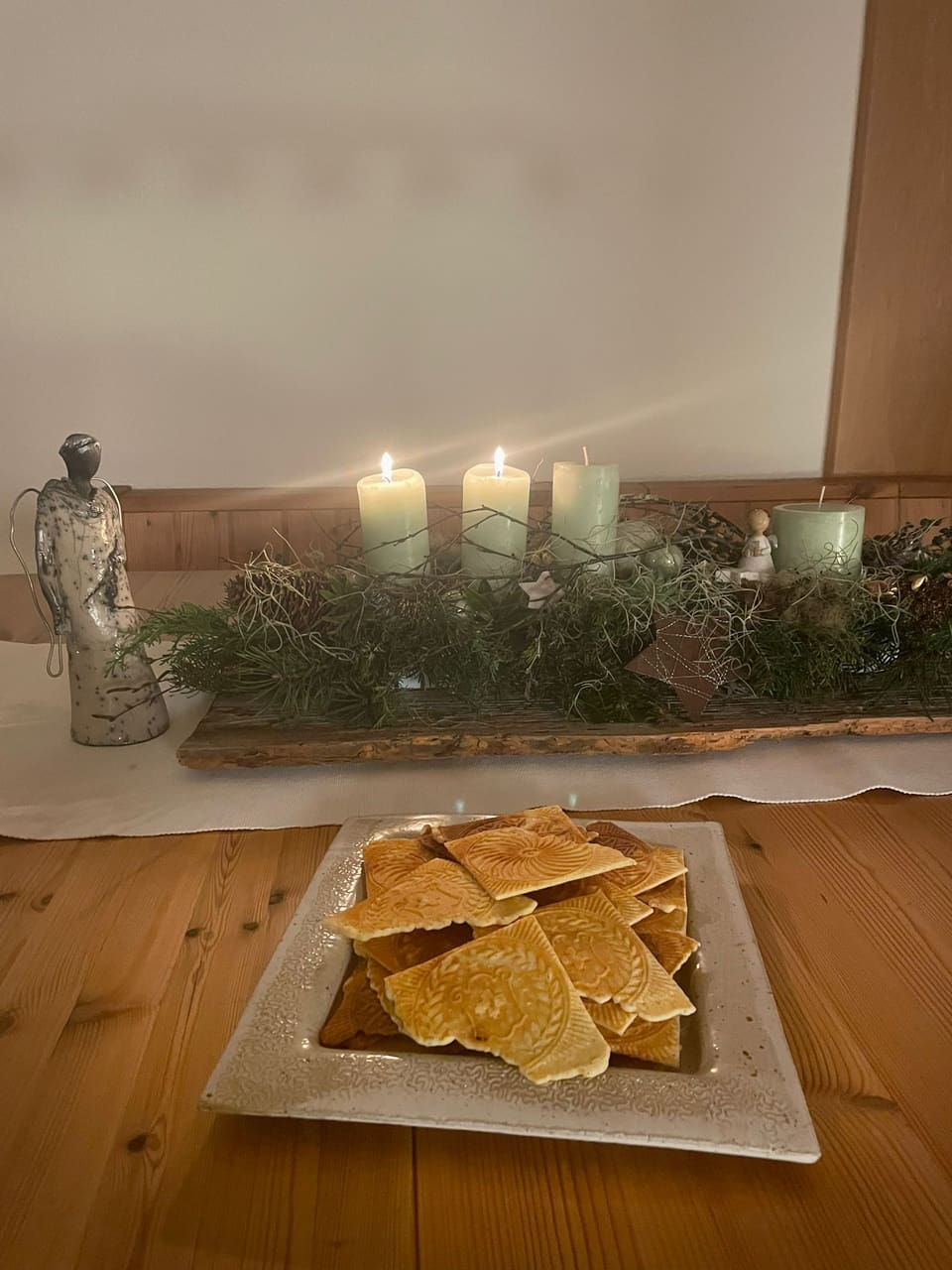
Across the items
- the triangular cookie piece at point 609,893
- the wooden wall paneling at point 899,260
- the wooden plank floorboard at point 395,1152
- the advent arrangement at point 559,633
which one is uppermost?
the wooden wall paneling at point 899,260

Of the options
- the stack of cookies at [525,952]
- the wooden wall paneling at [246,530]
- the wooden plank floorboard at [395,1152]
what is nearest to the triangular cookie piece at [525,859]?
the stack of cookies at [525,952]

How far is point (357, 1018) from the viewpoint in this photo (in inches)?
17.8

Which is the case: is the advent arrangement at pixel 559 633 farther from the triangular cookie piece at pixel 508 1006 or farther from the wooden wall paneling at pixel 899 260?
the wooden wall paneling at pixel 899 260

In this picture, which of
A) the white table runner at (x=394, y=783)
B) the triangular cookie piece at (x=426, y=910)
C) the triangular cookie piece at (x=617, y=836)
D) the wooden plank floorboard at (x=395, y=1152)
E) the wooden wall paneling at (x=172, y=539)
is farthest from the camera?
the wooden wall paneling at (x=172, y=539)

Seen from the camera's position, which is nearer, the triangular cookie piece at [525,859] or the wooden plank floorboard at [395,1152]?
the wooden plank floorboard at [395,1152]

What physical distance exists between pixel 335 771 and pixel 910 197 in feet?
5.13

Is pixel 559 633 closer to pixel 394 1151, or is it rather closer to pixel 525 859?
pixel 525 859

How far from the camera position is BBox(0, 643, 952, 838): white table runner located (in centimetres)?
72

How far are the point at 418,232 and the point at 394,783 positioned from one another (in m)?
1.20

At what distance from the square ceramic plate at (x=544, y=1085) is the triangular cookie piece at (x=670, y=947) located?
2cm

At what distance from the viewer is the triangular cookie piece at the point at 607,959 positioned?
1.44ft

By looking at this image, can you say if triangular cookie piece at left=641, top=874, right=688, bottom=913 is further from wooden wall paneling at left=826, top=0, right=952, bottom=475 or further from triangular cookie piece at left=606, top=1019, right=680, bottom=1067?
wooden wall paneling at left=826, top=0, right=952, bottom=475

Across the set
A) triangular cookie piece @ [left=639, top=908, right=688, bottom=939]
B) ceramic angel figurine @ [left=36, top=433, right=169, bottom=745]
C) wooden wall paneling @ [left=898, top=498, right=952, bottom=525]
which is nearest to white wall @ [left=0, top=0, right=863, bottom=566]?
wooden wall paneling @ [left=898, top=498, right=952, bottom=525]

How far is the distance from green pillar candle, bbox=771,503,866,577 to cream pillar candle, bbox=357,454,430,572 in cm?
38
